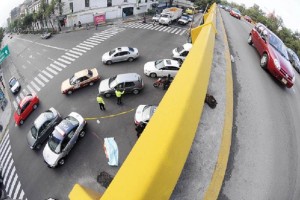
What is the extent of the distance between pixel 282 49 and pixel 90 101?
55.3ft

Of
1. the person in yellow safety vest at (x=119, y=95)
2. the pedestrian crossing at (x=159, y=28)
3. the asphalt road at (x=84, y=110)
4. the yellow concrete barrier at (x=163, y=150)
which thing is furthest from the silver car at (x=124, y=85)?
the pedestrian crossing at (x=159, y=28)

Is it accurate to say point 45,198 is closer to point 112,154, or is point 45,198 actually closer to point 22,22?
point 112,154

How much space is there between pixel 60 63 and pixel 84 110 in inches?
549

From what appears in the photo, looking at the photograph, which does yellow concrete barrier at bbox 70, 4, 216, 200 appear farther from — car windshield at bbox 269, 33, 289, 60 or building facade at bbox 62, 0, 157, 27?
building facade at bbox 62, 0, 157, 27

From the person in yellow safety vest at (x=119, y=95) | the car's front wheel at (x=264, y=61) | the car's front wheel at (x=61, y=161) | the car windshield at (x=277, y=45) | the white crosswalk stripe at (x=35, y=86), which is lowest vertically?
the car's front wheel at (x=61, y=161)

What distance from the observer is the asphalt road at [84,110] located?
17781 millimetres

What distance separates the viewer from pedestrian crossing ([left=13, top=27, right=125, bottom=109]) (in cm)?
3064

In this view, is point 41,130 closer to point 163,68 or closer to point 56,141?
point 56,141

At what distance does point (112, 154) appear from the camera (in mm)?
17938

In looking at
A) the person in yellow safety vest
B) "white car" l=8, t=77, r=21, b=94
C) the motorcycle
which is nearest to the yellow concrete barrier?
the person in yellow safety vest

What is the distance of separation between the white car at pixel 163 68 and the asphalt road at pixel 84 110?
739 mm

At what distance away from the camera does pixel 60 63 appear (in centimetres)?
3400

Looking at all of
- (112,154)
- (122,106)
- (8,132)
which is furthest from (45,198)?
(8,132)

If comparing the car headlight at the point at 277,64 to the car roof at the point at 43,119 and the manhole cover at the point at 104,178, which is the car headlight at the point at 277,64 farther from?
the car roof at the point at 43,119
